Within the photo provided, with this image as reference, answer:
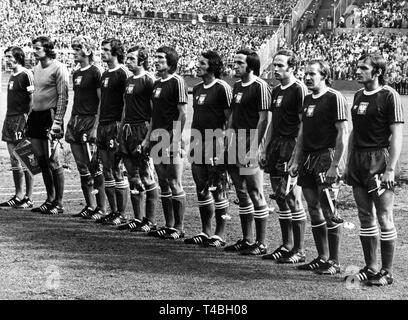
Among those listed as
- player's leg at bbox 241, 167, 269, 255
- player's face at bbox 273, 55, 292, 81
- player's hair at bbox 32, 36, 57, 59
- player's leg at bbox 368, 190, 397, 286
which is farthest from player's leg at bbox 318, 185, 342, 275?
player's hair at bbox 32, 36, 57, 59

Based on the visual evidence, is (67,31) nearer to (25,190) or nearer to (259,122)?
(25,190)

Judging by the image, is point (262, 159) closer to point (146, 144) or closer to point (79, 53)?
point (146, 144)

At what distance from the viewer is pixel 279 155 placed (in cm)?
955

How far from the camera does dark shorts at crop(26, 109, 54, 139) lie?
491 inches

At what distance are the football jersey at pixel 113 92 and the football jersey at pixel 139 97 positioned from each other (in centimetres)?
32

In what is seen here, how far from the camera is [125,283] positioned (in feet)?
27.3

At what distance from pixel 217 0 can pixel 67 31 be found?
10.8 meters

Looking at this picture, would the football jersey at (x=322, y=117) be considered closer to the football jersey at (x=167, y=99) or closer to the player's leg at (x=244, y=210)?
the player's leg at (x=244, y=210)

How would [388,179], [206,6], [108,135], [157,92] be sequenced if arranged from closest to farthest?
[388,179] < [157,92] < [108,135] < [206,6]

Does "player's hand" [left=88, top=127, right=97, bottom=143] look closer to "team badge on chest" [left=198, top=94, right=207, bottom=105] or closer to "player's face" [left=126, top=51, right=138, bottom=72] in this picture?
"player's face" [left=126, top=51, right=138, bottom=72]

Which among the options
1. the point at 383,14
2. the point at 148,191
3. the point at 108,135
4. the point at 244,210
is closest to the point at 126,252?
the point at 244,210

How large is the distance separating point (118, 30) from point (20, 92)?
4114 cm

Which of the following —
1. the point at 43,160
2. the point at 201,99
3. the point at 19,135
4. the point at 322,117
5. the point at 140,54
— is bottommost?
the point at 43,160

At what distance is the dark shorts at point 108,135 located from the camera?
1159cm
